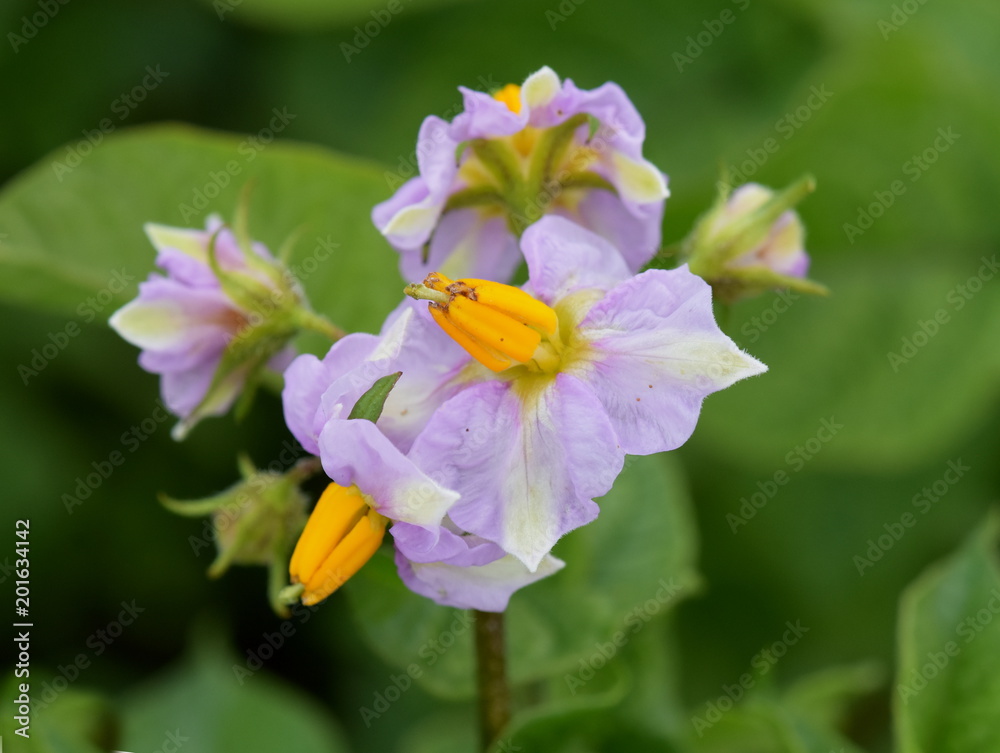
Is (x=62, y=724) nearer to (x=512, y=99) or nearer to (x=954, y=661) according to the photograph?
(x=512, y=99)

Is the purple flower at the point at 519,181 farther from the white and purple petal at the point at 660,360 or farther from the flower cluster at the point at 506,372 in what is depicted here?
the white and purple petal at the point at 660,360

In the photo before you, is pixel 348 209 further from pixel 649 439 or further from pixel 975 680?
pixel 975 680

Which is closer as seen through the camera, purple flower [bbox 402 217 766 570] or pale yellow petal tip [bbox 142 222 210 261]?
purple flower [bbox 402 217 766 570]

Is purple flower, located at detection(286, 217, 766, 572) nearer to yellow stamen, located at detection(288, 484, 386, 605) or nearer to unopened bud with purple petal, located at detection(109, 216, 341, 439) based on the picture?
yellow stamen, located at detection(288, 484, 386, 605)

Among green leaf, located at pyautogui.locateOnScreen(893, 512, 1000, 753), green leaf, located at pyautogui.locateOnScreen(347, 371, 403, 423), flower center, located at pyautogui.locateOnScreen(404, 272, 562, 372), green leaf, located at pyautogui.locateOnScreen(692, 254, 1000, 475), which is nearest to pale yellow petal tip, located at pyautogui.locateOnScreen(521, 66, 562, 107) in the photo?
flower center, located at pyautogui.locateOnScreen(404, 272, 562, 372)

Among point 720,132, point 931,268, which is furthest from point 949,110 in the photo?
point 720,132

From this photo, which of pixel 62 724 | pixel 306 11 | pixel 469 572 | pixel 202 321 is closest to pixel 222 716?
pixel 62 724

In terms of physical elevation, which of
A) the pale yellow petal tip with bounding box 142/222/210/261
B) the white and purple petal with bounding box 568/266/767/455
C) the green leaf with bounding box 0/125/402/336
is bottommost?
the green leaf with bounding box 0/125/402/336
